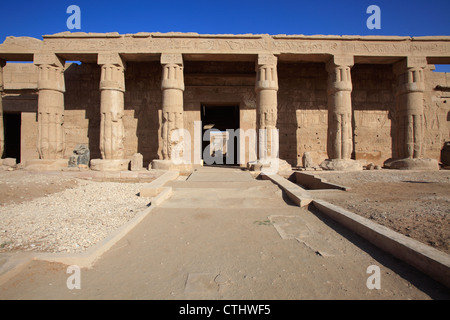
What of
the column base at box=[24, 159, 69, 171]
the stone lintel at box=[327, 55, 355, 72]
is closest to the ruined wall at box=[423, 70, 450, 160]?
the stone lintel at box=[327, 55, 355, 72]

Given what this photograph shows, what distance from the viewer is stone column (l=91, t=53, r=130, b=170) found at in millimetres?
9266

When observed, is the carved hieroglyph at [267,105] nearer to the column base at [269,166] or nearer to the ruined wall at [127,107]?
the column base at [269,166]

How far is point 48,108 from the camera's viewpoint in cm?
939

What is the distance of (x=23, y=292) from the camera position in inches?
66.1

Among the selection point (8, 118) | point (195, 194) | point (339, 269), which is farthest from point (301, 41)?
point (8, 118)

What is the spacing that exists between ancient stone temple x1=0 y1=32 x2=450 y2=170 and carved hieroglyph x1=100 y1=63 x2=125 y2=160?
0.04 meters

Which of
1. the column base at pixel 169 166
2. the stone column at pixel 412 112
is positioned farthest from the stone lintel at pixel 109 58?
the stone column at pixel 412 112

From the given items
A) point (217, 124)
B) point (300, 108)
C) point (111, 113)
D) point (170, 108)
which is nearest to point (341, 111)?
point (300, 108)

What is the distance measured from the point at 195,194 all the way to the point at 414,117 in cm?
970

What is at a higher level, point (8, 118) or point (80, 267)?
point (8, 118)

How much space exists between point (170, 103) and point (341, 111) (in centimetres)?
675

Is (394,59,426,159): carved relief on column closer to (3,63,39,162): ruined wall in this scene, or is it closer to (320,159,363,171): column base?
(320,159,363,171): column base
